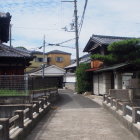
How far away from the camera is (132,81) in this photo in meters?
20.8

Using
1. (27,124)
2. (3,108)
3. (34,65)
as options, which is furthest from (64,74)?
(27,124)

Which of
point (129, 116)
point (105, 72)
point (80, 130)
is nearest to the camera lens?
point (80, 130)

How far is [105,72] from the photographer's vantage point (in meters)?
26.3

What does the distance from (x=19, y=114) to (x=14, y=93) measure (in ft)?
29.2

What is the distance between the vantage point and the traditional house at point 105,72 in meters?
22.2

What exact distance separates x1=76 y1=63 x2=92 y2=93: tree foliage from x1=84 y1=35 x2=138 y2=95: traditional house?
38.3 inches

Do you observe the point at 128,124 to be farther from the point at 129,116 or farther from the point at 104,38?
the point at 104,38

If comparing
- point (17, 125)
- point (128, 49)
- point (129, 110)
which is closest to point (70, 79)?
point (128, 49)

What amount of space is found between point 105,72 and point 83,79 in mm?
5988

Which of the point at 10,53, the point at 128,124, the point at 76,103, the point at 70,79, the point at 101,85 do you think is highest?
the point at 10,53

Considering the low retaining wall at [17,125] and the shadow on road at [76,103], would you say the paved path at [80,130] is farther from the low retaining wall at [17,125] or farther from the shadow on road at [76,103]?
the shadow on road at [76,103]

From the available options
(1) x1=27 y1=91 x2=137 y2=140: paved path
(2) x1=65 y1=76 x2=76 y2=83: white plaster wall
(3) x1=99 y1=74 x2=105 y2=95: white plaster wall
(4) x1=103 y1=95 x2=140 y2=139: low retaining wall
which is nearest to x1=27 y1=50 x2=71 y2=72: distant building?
(2) x1=65 y1=76 x2=76 y2=83: white plaster wall

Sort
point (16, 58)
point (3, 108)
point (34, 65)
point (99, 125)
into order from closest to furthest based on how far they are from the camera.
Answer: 1. point (99, 125)
2. point (3, 108)
3. point (16, 58)
4. point (34, 65)

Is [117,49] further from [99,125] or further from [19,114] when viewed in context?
[19,114]
